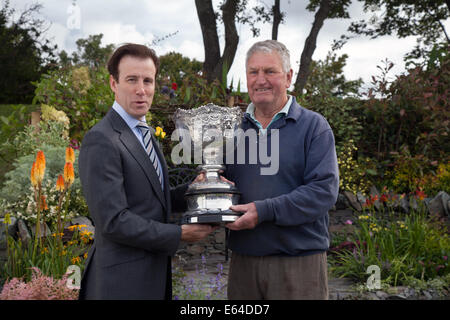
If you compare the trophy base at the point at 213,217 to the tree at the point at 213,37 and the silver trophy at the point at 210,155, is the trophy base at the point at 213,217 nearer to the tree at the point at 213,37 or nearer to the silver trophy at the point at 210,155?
the silver trophy at the point at 210,155

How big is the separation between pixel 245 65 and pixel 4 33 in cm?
2193

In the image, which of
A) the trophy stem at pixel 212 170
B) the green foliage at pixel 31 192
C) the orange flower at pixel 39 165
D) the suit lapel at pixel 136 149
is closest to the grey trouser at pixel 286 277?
the trophy stem at pixel 212 170

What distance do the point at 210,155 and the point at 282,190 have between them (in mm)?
505

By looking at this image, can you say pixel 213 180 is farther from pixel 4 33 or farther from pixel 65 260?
pixel 4 33

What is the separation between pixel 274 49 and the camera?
2391 millimetres

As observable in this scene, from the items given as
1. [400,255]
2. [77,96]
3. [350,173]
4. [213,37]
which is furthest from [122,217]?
[213,37]

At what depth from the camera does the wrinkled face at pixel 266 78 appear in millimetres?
2396

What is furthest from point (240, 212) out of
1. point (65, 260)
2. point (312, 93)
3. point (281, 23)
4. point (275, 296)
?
point (281, 23)

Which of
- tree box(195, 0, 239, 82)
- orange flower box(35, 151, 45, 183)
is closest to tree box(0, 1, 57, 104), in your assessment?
tree box(195, 0, 239, 82)

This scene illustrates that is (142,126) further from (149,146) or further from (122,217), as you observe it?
(122,217)

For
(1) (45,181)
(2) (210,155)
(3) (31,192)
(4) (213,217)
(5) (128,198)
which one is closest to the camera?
(5) (128,198)

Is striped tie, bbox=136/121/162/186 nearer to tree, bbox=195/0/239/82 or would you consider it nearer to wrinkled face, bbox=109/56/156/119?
wrinkled face, bbox=109/56/156/119

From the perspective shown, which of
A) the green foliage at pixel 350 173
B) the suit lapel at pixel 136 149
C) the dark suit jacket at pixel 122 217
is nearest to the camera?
the dark suit jacket at pixel 122 217

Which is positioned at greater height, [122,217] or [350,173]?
[350,173]
